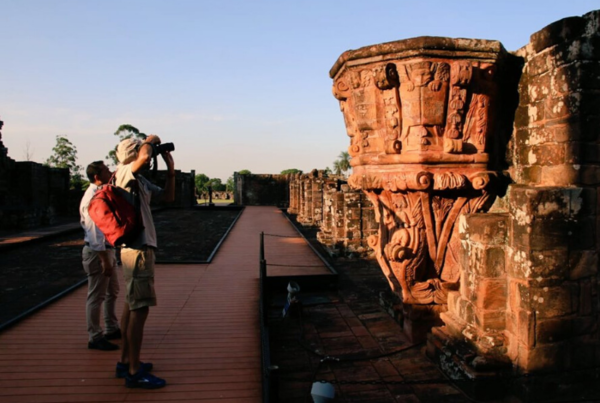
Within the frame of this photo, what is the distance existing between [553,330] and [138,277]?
10.2ft

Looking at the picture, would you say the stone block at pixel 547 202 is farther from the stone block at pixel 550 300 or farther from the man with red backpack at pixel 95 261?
the man with red backpack at pixel 95 261

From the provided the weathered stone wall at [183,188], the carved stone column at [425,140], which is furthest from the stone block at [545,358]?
the weathered stone wall at [183,188]

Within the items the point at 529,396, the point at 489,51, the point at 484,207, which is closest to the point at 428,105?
the point at 489,51

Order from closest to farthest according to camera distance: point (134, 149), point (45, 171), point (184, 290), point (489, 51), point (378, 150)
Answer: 1. point (134, 149)
2. point (489, 51)
3. point (378, 150)
4. point (184, 290)
5. point (45, 171)

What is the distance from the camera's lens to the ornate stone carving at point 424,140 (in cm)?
428

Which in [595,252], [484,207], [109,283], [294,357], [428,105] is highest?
[428,105]

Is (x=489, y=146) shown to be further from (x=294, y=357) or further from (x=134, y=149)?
(x=134, y=149)

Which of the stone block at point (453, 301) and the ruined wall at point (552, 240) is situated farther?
the stone block at point (453, 301)

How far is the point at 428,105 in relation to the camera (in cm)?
436

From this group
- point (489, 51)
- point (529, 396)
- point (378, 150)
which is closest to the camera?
point (529, 396)

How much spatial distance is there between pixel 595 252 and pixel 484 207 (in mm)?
1305

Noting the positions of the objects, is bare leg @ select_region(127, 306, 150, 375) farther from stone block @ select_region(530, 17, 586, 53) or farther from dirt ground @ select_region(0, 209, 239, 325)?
stone block @ select_region(530, 17, 586, 53)

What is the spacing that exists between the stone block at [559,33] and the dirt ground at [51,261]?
6.28 metres

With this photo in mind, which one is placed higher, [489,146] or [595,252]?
[489,146]
